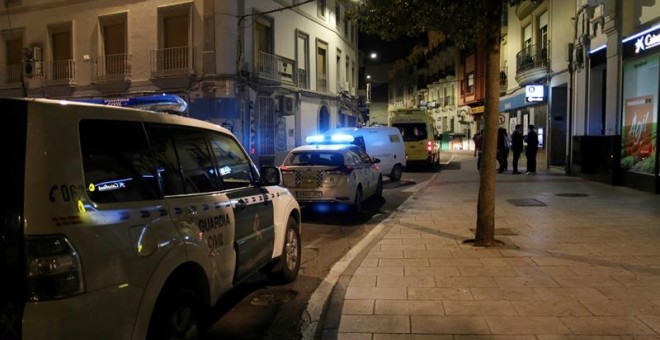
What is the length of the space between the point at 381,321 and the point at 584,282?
253 centimetres

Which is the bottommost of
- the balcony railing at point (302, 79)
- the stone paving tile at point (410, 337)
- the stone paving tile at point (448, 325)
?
the stone paving tile at point (410, 337)

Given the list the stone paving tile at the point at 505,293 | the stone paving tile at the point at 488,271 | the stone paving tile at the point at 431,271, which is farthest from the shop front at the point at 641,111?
the stone paving tile at the point at 505,293

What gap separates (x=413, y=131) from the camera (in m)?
25.0

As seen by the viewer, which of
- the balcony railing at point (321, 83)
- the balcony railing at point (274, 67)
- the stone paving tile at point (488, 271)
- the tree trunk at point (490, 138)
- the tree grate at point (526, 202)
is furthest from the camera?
the balcony railing at point (321, 83)

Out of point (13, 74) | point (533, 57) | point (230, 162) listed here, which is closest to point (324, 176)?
point (230, 162)

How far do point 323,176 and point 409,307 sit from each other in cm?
613

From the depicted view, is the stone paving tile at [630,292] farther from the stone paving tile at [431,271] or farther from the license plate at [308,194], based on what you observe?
the license plate at [308,194]

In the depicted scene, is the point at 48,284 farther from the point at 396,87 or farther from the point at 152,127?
the point at 396,87

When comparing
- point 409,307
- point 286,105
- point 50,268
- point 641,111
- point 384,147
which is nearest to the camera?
point 50,268

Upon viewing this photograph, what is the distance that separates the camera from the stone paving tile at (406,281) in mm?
6023

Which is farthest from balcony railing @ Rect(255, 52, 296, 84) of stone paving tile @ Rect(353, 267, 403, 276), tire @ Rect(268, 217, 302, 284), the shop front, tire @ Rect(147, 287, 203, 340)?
tire @ Rect(147, 287, 203, 340)

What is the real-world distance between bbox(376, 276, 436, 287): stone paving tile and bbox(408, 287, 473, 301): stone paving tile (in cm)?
16

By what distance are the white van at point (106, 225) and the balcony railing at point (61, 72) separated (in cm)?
2160

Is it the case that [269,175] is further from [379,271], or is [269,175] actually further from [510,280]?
[510,280]
